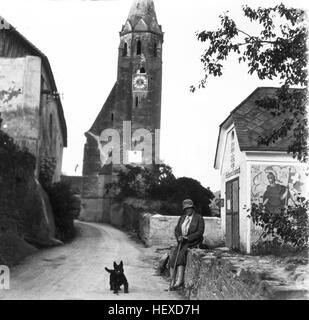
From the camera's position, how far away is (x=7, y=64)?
19.8 metres

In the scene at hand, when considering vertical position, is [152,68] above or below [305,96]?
above

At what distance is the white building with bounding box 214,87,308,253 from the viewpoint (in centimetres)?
1452

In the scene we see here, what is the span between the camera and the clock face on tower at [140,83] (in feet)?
153

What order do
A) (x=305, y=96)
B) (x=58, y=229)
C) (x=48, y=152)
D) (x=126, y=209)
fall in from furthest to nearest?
(x=126, y=209) < (x=48, y=152) < (x=58, y=229) < (x=305, y=96)

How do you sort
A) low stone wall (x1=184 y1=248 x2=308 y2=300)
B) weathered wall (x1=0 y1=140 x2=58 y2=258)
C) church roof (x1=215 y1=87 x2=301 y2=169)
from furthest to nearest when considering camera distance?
weathered wall (x1=0 y1=140 x2=58 y2=258) < church roof (x1=215 y1=87 x2=301 y2=169) < low stone wall (x1=184 y1=248 x2=308 y2=300)

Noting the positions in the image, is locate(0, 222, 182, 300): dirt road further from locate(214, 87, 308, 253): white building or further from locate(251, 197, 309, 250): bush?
locate(214, 87, 308, 253): white building

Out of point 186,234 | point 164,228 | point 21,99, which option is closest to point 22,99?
point 21,99

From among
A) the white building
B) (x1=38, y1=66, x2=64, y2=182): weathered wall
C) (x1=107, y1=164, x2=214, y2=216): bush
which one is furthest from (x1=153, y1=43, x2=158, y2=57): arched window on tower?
the white building

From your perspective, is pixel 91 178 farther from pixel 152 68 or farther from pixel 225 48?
pixel 225 48

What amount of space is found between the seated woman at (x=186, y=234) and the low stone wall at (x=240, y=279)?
0.15 metres

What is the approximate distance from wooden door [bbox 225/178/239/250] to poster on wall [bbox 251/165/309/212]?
1.20m

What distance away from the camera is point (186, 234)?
9.30m

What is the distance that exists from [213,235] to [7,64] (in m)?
11.2
